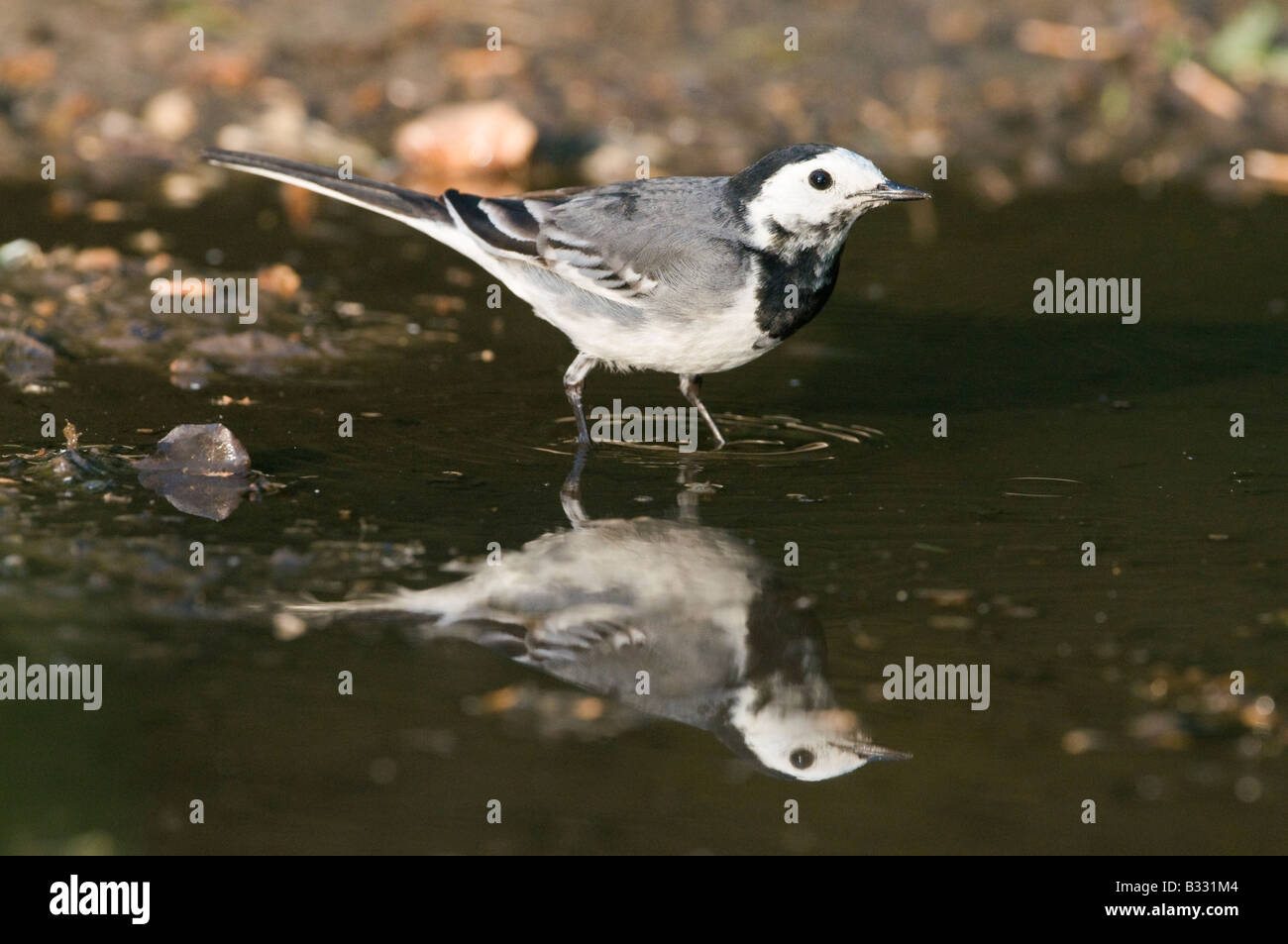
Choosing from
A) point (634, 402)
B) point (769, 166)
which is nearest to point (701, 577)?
point (769, 166)

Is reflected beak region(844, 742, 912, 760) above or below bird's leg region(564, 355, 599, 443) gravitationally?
below

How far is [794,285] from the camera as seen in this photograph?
6797 mm

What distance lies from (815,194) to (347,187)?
198 centimetres

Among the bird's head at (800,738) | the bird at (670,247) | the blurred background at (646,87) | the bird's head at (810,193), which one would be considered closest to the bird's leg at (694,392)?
the bird at (670,247)

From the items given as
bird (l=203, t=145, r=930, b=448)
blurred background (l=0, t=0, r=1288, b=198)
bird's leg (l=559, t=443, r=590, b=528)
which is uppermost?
blurred background (l=0, t=0, r=1288, b=198)

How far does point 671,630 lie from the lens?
202 inches

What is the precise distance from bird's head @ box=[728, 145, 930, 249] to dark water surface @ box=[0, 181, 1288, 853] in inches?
34.6

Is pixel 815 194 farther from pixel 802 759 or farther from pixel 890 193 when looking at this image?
pixel 802 759

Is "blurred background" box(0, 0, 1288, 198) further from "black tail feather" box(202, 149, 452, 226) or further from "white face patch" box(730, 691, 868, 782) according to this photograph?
"white face patch" box(730, 691, 868, 782)

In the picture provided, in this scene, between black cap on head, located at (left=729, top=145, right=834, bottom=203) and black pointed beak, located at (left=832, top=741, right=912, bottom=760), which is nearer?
black pointed beak, located at (left=832, top=741, right=912, bottom=760)

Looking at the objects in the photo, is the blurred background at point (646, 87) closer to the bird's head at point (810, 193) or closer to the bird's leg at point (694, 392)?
the bird's leg at point (694, 392)

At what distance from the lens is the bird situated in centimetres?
675

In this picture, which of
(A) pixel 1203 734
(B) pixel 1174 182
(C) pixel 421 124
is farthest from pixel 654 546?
(B) pixel 1174 182

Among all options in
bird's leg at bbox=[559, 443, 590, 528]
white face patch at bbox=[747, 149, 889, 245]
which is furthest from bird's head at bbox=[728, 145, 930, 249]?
bird's leg at bbox=[559, 443, 590, 528]
